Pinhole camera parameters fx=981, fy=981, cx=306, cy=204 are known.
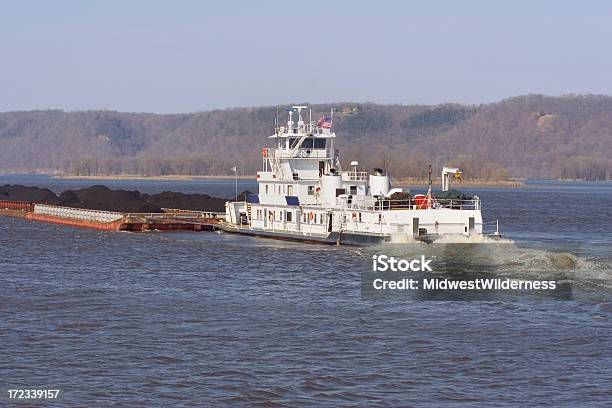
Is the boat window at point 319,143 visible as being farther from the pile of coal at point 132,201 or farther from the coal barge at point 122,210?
the pile of coal at point 132,201

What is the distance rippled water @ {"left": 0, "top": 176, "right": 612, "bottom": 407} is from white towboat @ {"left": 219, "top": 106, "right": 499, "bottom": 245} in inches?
112

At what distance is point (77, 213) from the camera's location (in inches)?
3346

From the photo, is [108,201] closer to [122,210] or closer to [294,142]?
[122,210]

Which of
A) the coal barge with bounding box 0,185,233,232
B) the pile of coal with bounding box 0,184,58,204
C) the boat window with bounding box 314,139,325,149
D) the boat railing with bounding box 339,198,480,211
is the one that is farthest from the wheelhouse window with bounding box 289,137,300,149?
the pile of coal with bounding box 0,184,58,204

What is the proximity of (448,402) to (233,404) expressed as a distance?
5078 mm

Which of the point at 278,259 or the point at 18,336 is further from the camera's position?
the point at 278,259

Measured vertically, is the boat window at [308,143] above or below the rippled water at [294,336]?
above

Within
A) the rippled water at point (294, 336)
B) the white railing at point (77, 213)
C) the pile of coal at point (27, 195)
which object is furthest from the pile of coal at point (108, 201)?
the rippled water at point (294, 336)

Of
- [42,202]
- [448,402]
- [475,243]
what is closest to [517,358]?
[448,402]

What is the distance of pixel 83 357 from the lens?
1077 inches

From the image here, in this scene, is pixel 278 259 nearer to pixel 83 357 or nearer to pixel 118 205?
pixel 83 357

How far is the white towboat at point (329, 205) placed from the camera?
53875 mm

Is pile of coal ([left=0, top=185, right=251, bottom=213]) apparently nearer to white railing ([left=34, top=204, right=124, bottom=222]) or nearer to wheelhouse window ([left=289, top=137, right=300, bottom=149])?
white railing ([left=34, top=204, right=124, bottom=222])

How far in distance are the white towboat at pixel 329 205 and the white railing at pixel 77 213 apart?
1169cm
